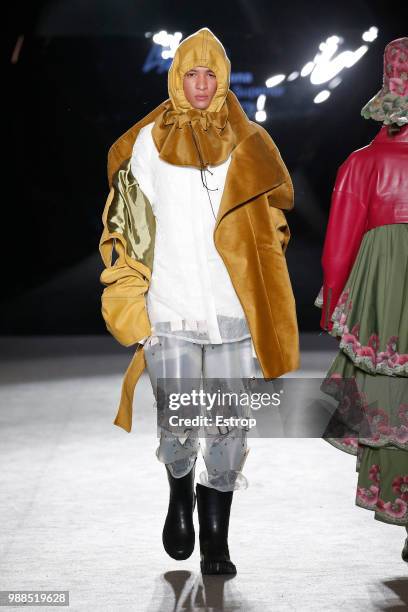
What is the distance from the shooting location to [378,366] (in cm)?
290

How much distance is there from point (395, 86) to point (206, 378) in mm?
883

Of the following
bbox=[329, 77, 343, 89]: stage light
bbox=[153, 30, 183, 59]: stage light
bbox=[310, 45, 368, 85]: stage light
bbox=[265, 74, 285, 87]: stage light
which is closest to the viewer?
bbox=[153, 30, 183, 59]: stage light

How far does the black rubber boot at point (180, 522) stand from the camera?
2.90 metres

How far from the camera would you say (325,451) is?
469 centimetres

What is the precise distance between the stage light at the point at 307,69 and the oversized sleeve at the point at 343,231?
22.1 ft

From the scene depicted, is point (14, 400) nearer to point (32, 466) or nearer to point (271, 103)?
point (32, 466)

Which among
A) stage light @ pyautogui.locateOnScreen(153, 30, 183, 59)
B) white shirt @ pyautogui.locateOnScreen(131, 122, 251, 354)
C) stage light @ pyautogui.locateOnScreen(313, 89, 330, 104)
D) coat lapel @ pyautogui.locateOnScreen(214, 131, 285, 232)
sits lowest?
white shirt @ pyautogui.locateOnScreen(131, 122, 251, 354)

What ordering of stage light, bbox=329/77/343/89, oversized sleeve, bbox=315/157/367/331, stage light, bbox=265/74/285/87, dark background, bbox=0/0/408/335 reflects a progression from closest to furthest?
1. oversized sleeve, bbox=315/157/367/331
2. dark background, bbox=0/0/408/335
3. stage light, bbox=265/74/285/87
4. stage light, bbox=329/77/343/89

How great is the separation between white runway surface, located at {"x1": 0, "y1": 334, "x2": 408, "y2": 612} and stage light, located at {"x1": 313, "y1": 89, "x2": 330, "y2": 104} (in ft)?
16.5

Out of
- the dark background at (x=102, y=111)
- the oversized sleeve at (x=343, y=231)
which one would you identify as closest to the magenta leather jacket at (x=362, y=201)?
the oversized sleeve at (x=343, y=231)

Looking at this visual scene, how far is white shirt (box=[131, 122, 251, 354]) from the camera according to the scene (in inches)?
111

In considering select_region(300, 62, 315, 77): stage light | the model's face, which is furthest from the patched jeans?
select_region(300, 62, 315, 77): stage light

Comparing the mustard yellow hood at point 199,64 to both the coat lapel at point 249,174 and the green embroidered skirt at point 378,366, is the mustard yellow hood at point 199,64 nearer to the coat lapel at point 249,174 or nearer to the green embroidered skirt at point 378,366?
the coat lapel at point 249,174

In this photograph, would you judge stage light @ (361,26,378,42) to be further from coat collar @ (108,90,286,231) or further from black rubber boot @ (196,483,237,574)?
black rubber boot @ (196,483,237,574)
